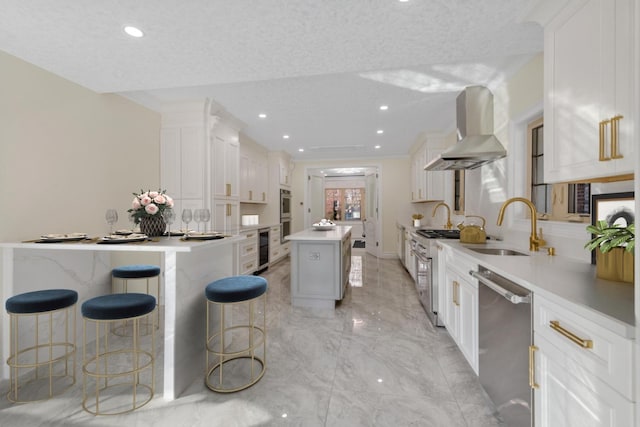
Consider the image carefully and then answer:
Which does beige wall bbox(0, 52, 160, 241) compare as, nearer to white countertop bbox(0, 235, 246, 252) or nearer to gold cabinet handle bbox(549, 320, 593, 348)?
white countertop bbox(0, 235, 246, 252)

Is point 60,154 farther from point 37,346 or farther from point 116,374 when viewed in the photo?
point 116,374

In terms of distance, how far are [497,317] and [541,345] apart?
13.5 inches

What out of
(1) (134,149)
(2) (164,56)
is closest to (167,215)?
(2) (164,56)

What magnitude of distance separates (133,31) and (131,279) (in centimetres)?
214

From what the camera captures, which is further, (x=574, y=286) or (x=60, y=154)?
(x=60, y=154)

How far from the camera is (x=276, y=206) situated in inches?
239

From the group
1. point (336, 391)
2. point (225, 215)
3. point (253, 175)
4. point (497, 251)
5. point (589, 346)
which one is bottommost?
point (336, 391)

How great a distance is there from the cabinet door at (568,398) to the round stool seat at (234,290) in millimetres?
1514

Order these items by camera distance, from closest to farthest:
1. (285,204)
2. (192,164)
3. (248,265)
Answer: (192,164)
(248,265)
(285,204)

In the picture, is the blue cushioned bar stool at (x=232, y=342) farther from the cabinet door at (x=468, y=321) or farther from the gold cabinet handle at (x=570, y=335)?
the gold cabinet handle at (x=570, y=335)

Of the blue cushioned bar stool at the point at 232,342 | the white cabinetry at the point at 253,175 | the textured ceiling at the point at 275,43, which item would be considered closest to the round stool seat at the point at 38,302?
the blue cushioned bar stool at the point at 232,342

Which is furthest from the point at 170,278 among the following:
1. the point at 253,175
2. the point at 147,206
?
the point at 253,175

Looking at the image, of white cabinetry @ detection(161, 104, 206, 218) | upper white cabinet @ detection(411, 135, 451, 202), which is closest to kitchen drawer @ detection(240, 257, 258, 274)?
white cabinetry @ detection(161, 104, 206, 218)

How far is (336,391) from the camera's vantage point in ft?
5.85
